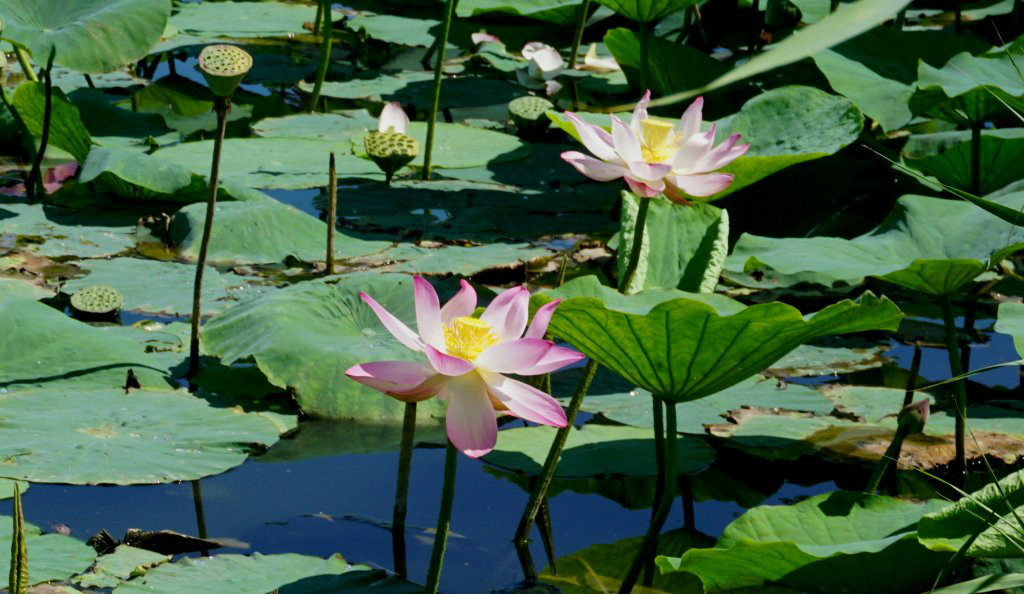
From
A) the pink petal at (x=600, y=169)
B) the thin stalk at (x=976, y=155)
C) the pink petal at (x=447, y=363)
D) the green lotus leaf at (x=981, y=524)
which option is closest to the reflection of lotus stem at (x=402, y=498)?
the pink petal at (x=447, y=363)

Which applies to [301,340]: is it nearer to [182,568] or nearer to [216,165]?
[216,165]

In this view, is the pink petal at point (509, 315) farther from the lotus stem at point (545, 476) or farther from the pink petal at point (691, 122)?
the pink petal at point (691, 122)

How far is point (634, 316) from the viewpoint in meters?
1.61

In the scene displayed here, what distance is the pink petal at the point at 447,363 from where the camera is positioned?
131 cm

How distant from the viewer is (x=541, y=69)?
5125 mm

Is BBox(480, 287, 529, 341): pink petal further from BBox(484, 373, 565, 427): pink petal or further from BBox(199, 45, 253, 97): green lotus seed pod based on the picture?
BBox(199, 45, 253, 97): green lotus seed pod

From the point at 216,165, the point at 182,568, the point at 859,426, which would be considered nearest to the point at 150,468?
the point at 182,568

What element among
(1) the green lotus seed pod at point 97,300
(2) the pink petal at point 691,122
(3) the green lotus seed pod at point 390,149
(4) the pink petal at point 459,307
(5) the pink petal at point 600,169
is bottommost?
(1) the green lotus seed pod at point 97,300

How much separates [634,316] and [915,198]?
124 cm

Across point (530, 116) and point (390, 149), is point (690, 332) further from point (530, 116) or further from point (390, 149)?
point (530, 116)

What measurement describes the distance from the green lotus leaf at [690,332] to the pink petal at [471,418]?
265 millimetres

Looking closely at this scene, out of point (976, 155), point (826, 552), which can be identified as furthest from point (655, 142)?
point (976, 155)

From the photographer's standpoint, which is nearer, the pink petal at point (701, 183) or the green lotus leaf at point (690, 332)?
the green lotus leaf at point (690, 332)

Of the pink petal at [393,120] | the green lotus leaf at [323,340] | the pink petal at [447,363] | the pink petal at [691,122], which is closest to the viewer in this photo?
the pink petal at [447,363]
